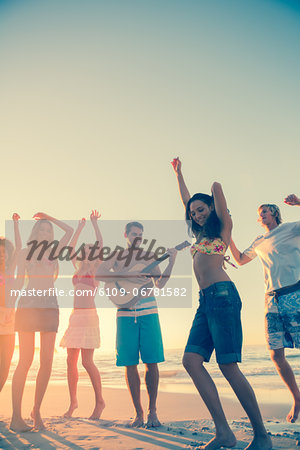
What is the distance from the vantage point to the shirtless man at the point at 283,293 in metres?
4.46

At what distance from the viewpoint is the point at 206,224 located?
12.0 ft

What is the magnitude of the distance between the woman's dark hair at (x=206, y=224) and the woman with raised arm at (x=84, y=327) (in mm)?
1919

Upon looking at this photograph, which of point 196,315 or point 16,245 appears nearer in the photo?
point 196,315

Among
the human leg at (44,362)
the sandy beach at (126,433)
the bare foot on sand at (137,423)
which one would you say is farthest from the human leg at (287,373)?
the human leg at (44,362)

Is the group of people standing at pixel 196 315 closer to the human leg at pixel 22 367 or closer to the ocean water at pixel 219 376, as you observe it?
the human leg at pixel 22 367

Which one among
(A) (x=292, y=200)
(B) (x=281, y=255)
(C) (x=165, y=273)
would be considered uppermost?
(A) (x=292, y=200)

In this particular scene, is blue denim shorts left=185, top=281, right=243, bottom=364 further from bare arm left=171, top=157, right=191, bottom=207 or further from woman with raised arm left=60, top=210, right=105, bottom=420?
woman with raised arm left=60, top=210, right=105, bottom=420

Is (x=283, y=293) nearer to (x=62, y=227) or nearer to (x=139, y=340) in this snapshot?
(x=139, y=340)

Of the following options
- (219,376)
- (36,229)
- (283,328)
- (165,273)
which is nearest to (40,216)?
(36,229)

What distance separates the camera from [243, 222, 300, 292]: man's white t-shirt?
453cm

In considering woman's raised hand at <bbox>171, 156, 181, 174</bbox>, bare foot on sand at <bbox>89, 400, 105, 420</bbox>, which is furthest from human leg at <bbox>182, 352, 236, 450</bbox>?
bare foot on sand at <bbox>89, 400, 105, 420</bbox>

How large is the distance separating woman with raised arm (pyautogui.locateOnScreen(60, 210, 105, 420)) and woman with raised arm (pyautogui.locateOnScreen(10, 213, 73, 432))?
562mm

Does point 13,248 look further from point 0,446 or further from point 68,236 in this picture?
point 0,446

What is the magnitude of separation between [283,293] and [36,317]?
2.75 meters
